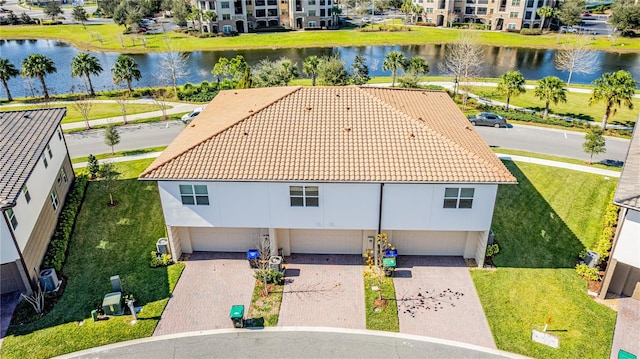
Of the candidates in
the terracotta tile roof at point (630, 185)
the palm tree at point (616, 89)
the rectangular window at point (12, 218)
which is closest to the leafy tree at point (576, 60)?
the palm tree at point (616, 89)

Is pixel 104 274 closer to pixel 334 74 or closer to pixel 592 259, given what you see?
pixel 592 259

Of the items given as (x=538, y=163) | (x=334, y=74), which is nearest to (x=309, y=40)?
(x=334, y=74)

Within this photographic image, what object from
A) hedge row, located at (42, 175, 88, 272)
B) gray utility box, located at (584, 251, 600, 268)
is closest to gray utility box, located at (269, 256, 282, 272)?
hedge row, located at (42, 175, 88, 272)

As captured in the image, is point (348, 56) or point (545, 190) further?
point (348, 56)

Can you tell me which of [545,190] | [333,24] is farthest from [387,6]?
[545,190]

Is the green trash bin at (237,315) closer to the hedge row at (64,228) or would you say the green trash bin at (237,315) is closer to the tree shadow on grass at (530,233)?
the hedge row at (64,228)

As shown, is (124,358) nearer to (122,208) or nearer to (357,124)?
(122,208)

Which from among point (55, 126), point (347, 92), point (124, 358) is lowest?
point (124, 358)
